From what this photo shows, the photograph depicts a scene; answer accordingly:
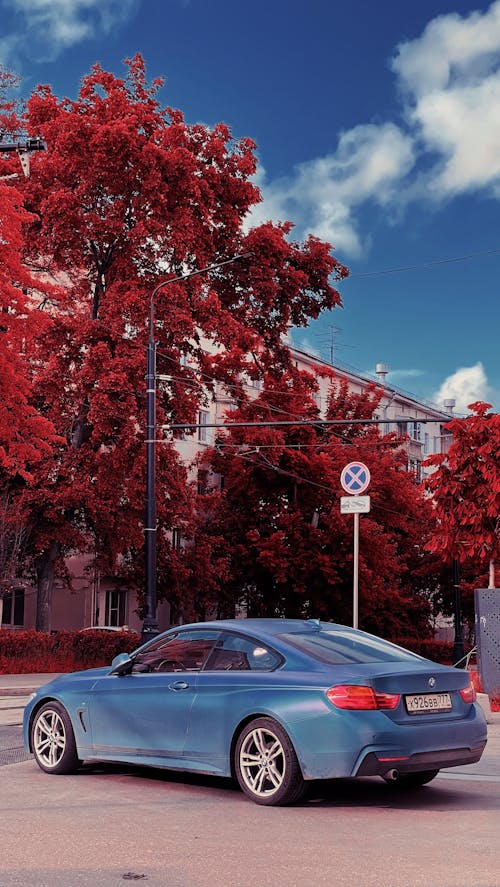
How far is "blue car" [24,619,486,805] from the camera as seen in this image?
8.85 m

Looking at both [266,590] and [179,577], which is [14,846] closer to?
[179,577]

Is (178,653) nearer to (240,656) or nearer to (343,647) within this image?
(240,656)

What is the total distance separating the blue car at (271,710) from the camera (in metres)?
8.85

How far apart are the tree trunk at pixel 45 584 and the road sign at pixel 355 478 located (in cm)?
1960

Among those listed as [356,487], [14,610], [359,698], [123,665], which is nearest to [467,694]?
[359,698]

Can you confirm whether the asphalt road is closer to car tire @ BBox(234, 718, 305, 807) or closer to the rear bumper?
car tire @ BBox(234, 718, 305, 807)


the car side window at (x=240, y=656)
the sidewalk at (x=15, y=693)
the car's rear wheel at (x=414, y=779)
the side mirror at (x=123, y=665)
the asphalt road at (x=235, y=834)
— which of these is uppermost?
the car side window at (x=240, y=656)

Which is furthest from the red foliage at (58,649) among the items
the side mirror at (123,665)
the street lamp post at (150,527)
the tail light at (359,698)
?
the tail light at (359,698)

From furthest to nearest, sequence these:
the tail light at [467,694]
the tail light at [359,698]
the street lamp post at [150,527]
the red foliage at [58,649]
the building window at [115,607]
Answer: the building window at [115,607] < the red foliage at [58,649] < the street lamp post at [150,527] < the tail light at [467,694] < the tail light at [359,698]

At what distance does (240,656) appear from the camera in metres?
9.85

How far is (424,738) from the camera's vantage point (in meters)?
9.01

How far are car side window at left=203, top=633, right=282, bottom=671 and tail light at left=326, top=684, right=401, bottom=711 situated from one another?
740 mm

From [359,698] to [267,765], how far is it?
2.82 feet

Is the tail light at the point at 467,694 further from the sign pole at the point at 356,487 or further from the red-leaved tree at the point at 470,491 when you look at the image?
the red-leaved tree at the point at 470,491
